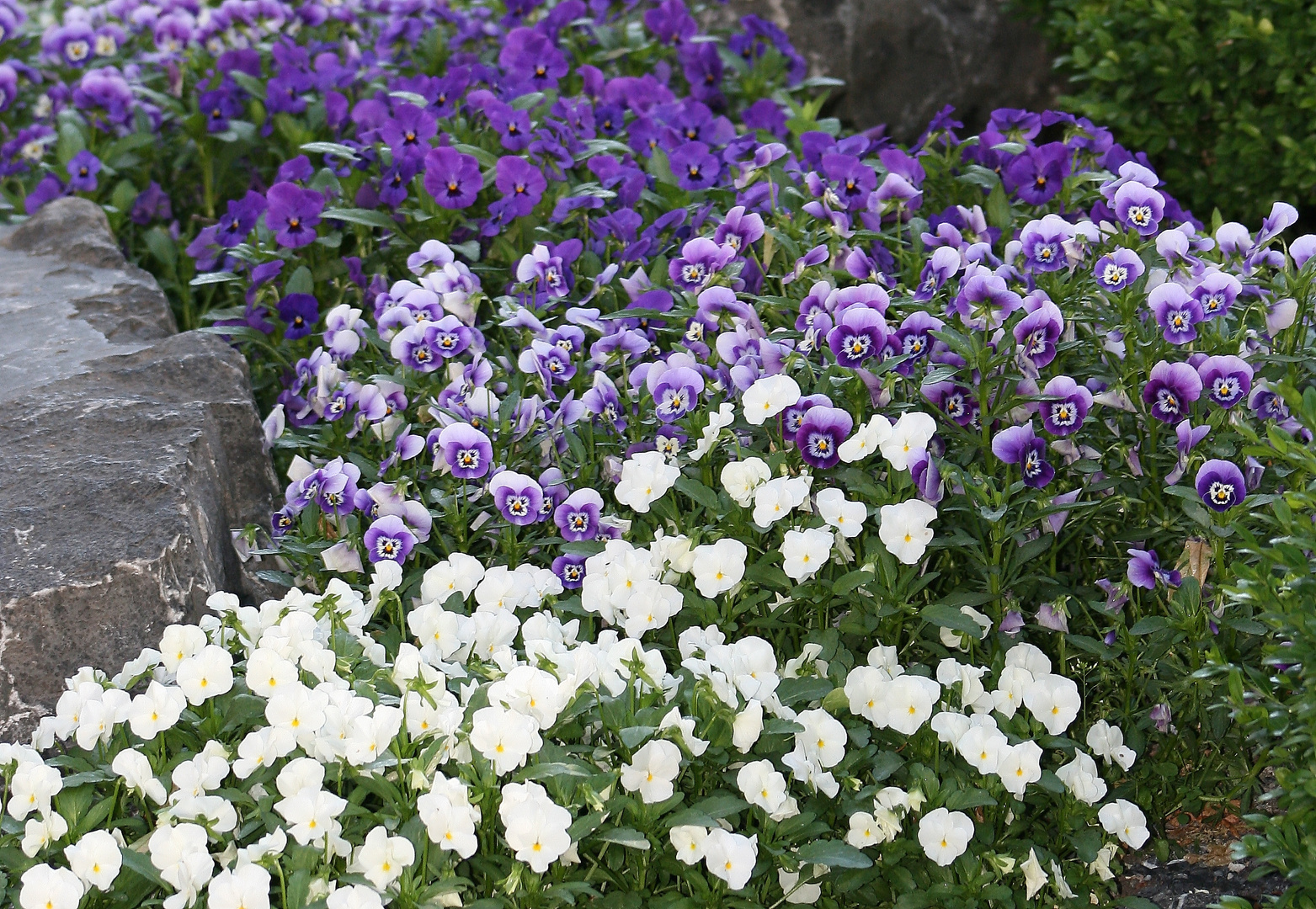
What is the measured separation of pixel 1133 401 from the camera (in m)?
2.29

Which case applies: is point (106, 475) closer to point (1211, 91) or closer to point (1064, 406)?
point (1064, 406)

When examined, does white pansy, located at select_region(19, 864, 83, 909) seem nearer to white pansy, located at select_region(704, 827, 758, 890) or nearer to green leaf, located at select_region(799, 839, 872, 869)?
white pansy, located at select_region(704, 827, 758, 890)

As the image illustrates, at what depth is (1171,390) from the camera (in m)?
2.23

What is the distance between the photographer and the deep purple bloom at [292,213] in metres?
3.21

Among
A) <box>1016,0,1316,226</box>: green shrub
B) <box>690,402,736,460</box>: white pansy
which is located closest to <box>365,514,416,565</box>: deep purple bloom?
<box>690,402,736,460</box>: white pansy

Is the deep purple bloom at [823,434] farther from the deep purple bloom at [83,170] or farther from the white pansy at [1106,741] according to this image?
the deep purple bloom at [83,170]

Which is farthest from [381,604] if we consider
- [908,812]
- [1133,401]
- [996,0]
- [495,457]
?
[996,0]

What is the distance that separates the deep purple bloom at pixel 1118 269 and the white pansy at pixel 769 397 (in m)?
0.63

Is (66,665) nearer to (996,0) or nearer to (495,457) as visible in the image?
(495,457)

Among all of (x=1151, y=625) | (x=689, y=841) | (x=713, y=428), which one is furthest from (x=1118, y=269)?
(x=689, y=841)

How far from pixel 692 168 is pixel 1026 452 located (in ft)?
4.72

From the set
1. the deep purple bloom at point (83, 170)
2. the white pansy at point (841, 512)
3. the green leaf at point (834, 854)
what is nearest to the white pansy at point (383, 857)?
the green leaf at point (834, 854)

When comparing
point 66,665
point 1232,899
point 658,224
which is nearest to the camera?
point 1232,899

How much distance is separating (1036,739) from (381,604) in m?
1.11
